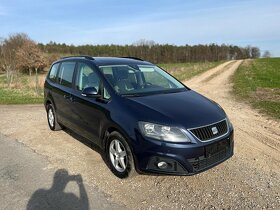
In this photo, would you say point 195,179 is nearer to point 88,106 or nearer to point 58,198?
point 58,198

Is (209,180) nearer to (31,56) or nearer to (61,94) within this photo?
(61,94)

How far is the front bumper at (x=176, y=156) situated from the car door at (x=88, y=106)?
1.06 meters

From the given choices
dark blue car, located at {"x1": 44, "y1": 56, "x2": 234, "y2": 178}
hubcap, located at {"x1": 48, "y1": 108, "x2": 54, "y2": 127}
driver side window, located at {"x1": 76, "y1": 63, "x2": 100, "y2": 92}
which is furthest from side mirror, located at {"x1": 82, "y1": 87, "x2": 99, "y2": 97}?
hubcap, located at {"x1": 48, "y1": 108, "x2": 54, "y2": 127}

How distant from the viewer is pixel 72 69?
630 cm

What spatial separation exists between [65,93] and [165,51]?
10028 centimetres

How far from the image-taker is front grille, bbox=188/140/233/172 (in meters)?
4.18

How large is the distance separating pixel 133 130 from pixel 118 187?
86 centimetres

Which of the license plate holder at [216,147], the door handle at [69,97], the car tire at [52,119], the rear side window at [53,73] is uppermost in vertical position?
the rear side window at [53,73]

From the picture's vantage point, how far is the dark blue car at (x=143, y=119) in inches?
163

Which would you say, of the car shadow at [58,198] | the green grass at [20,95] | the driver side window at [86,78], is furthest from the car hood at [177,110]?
the green grass at [20,95]

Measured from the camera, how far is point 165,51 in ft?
343

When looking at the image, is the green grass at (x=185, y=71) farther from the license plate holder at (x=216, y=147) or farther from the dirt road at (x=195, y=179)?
the license plate holder at (x=216, y=147)

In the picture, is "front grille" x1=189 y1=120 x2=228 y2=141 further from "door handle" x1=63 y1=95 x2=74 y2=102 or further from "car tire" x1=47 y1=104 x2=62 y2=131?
"car tire" x1=47 y1=104 x2=62 y2=131

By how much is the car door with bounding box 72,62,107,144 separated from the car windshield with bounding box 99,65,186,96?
0.88 ft
